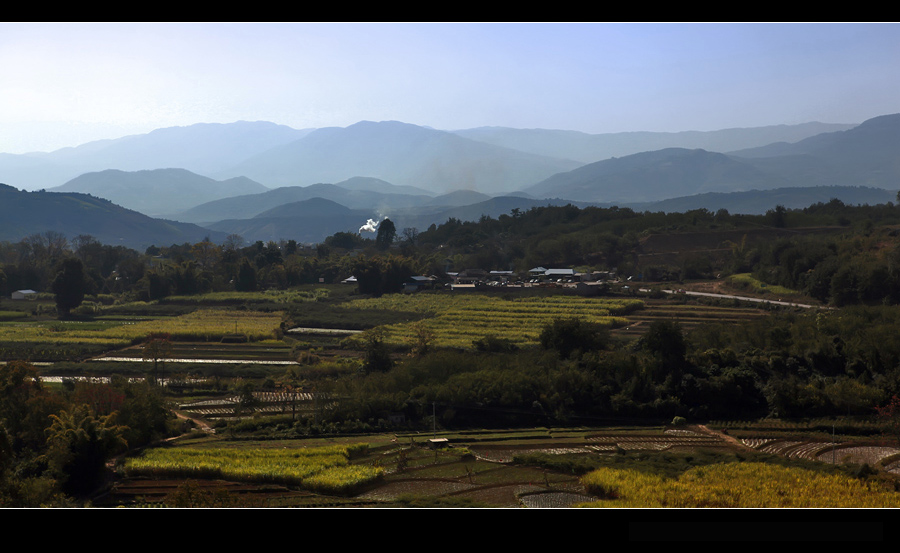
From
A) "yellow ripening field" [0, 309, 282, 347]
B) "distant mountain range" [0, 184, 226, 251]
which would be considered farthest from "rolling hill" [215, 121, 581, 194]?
"yellow ripening field" [0, 309, 282, 347]

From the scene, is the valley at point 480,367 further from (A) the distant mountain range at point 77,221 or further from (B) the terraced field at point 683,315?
(A) the distant mountain range at point 77,221

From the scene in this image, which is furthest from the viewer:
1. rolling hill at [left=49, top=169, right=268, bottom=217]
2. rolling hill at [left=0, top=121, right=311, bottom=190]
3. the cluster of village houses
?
rolling hill at [left=49, top=169, right=268, bottom=217]

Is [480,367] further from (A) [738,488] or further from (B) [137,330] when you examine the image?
(B) [137,330]

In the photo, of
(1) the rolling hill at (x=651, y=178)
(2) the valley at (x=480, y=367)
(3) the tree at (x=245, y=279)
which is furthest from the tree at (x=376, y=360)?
(1) the rolling hill at (x=651, y=178)

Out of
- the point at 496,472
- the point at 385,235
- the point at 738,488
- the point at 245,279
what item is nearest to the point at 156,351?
the point at 496,472

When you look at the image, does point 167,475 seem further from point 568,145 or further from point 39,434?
point 568,145

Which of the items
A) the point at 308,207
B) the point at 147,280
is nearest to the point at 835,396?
the point at 147,280

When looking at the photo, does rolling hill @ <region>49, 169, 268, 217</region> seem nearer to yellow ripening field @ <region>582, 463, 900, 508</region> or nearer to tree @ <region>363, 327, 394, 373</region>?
tree @ <region>363, 327, 394, 373</region>
